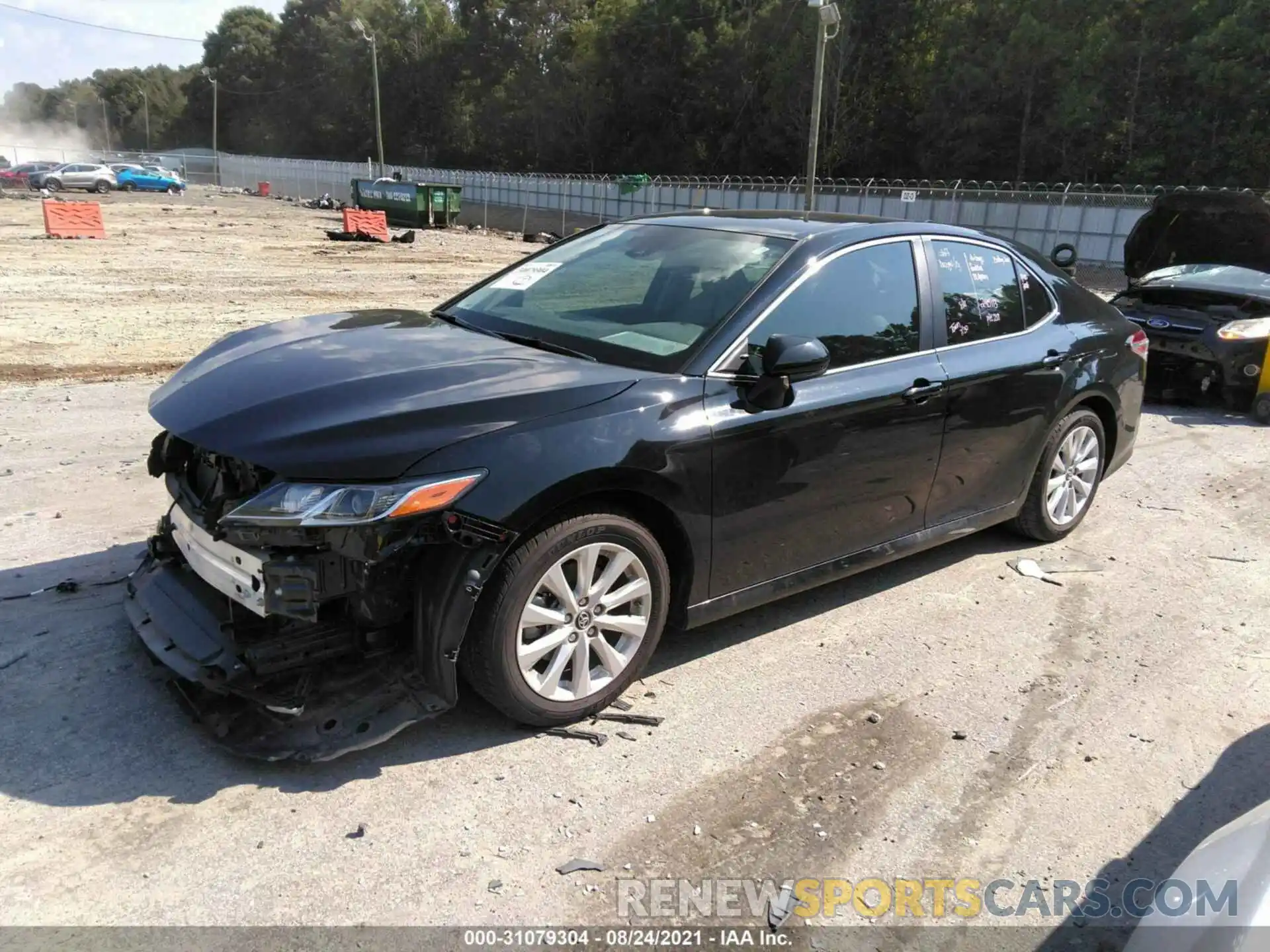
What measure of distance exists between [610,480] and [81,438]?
196 inches

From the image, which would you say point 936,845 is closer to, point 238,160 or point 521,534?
point 521,534

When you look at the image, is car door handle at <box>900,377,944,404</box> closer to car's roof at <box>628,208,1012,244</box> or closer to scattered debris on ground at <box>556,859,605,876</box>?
car's roof at <box>628,208,1012,244</box>

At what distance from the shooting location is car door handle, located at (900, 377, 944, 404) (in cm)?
418

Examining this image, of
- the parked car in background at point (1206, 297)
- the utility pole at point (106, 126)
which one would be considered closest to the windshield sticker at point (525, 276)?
the parked car in background at point (1206, 297)

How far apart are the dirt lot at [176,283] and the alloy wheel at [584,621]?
727 centimetres

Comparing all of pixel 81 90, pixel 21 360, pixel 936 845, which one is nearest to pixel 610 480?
pixel 936 845

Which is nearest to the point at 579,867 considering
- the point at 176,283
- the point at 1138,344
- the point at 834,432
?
the point at 834,432

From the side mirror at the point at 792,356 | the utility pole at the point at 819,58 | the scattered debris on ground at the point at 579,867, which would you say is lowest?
the scattered debris on ground at the point at 579,867

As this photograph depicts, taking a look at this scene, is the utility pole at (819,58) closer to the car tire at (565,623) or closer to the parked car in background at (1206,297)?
the parked car in background at (1206,297)

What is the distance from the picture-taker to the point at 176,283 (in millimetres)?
16172

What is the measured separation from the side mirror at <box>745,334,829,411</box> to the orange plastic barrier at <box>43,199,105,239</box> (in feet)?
85.9

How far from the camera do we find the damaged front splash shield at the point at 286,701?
2971 mm

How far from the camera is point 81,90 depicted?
476ft

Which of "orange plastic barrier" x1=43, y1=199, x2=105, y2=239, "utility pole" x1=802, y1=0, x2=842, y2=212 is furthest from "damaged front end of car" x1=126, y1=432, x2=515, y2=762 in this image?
"orange plastic barrier" x1=43, y1=199, x2=105, y2=239
